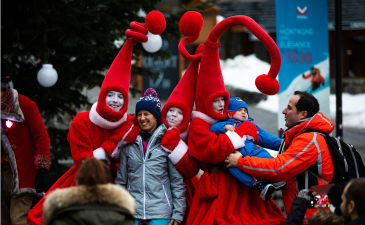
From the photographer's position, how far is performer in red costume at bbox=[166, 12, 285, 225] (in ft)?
12.1

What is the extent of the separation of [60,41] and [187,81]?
256 cm

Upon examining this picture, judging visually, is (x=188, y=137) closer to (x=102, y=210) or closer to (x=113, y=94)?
(x=113, y=94)

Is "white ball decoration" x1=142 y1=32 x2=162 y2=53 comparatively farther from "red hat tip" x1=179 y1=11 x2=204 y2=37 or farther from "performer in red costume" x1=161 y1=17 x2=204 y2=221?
"red hat tip" x1=179 y1=11 x2=204 y2=37

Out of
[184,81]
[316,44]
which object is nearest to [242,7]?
[316,44]

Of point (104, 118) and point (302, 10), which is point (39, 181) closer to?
point (104, 118)

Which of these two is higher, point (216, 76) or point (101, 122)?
point (216, 76)

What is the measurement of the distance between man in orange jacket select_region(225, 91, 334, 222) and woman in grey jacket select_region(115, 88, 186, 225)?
0.55 m

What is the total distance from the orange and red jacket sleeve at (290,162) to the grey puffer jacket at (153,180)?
707mm

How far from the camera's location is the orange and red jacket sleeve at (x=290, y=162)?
349 centimetres

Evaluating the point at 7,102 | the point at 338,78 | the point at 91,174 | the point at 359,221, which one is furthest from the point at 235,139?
the point at 338,78

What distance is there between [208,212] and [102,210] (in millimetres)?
1426

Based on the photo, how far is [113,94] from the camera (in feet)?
13.0

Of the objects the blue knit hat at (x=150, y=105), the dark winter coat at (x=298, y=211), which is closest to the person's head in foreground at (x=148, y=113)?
the blue knit hat at (x=150, y=105)

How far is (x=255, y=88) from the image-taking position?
16.5 meters
